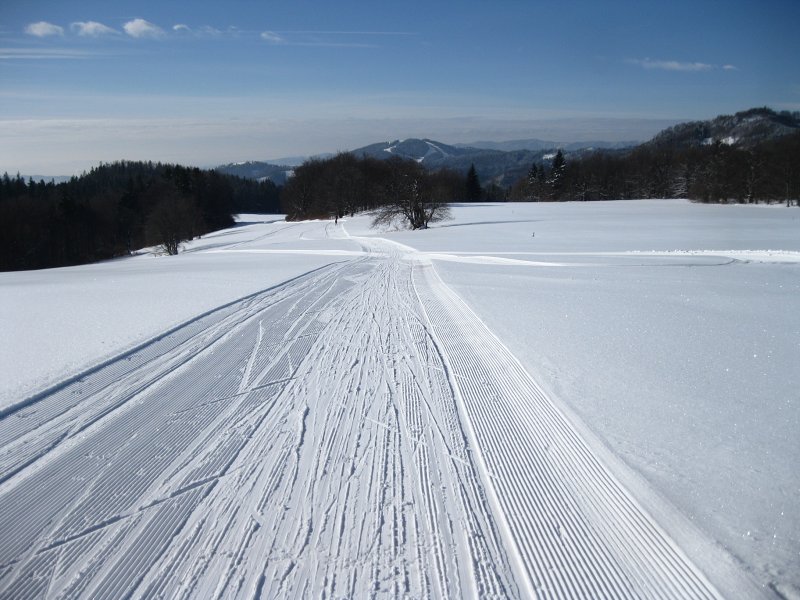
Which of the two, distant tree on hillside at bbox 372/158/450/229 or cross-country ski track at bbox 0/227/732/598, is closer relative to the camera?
cross-country ski track at bbox 0/227/732/598

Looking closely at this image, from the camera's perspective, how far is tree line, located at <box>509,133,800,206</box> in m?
49.8

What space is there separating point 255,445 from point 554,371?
4.09m

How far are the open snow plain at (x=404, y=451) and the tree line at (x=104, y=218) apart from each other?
4177 cm

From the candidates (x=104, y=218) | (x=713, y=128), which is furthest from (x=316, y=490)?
(x=713, y=128)

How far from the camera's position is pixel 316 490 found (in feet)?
Answer: 13.6

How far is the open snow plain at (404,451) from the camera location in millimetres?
3297

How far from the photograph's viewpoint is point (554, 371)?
6.91 meters

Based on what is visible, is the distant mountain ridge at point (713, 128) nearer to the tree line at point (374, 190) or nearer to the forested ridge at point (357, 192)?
the forested ridge at point (357, 192)

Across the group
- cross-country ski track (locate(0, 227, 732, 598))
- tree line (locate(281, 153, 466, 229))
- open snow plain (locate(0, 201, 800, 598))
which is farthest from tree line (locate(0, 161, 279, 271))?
cross-country ski track (locate(0, 227, 732, 598))

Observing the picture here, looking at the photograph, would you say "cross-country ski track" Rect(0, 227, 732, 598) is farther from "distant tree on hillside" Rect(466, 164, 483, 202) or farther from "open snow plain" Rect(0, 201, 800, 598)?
"distant tree on hillside" Rect(466, 164, 483, 202)

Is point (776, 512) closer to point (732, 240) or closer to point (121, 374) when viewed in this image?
point (121, 374)

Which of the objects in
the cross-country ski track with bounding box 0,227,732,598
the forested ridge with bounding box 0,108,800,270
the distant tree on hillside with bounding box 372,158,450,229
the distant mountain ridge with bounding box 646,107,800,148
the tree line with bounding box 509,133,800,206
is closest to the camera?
the cross-country ski track with bounding box 0,227,732,598

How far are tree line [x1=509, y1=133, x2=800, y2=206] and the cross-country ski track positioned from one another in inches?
2221

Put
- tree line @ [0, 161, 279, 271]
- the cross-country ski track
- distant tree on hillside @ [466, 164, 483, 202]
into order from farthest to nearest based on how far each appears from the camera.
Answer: distant tree on hillside @ [466, 164, 483, 202] < tree line @ [0, 161, 279, 271] < the cross-country ski track
